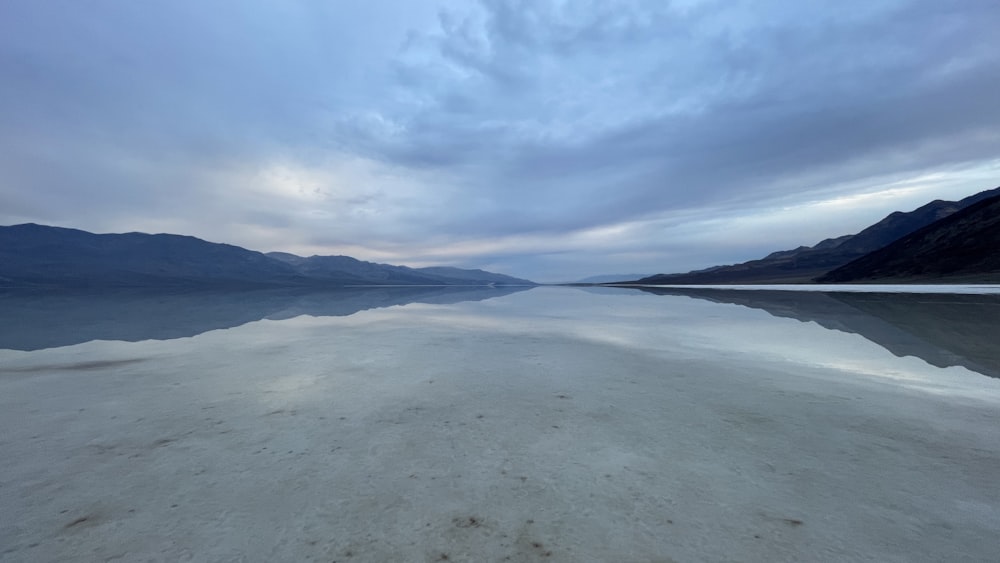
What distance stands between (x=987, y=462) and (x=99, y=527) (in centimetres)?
909

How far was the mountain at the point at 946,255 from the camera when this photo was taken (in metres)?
65.8

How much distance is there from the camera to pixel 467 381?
8.45 m

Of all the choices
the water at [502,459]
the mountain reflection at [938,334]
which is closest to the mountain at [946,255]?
the mountain reflection at [938,334]

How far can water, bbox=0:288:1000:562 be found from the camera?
3.25 metres

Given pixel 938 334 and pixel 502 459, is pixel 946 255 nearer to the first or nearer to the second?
pixel 938 334

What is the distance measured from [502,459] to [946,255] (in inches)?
4357

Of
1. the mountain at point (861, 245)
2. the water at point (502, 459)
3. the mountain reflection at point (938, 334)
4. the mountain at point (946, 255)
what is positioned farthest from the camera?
the mountain at point (861, 245)

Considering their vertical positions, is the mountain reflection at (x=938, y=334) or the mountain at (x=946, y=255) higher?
the mountain at (x=946, y=255)

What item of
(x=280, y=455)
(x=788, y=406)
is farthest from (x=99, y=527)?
(x=788, y=406)

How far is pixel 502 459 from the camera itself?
15.5 feet

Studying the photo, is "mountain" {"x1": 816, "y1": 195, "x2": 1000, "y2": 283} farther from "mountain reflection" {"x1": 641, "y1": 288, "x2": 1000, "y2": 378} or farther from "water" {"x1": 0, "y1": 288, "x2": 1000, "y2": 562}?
"water" {"x1": 0, "y1": 288, "x2": 1000, "y2": 562}

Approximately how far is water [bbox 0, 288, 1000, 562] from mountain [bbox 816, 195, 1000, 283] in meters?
76.0

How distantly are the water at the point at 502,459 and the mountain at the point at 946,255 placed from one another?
76.0m

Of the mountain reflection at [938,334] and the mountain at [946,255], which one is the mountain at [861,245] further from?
the mountain reflection at [938,334]
